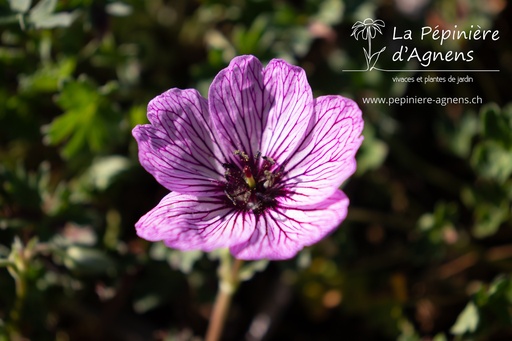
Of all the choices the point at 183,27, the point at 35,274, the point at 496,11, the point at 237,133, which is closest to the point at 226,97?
the point at 237,133

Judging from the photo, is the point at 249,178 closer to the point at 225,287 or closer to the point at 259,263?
the point at 259,263

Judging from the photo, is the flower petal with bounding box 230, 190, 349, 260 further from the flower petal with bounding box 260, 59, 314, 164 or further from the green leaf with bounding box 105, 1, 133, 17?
the green leaf with bounding box 105, 1, 133, 17

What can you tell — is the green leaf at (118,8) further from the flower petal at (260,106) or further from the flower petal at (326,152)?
the flower petal at (326,152)

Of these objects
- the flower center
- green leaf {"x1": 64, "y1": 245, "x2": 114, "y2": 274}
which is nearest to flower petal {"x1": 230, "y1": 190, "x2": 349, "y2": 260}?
the flower center

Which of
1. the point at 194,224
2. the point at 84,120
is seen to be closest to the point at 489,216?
the point at 194,224

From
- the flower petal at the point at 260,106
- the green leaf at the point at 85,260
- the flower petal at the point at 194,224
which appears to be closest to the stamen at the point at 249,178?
the flower petal at the point at 260,106

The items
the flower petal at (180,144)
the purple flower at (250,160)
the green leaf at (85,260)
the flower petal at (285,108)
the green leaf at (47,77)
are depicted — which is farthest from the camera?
the green leaf at (47,77)
